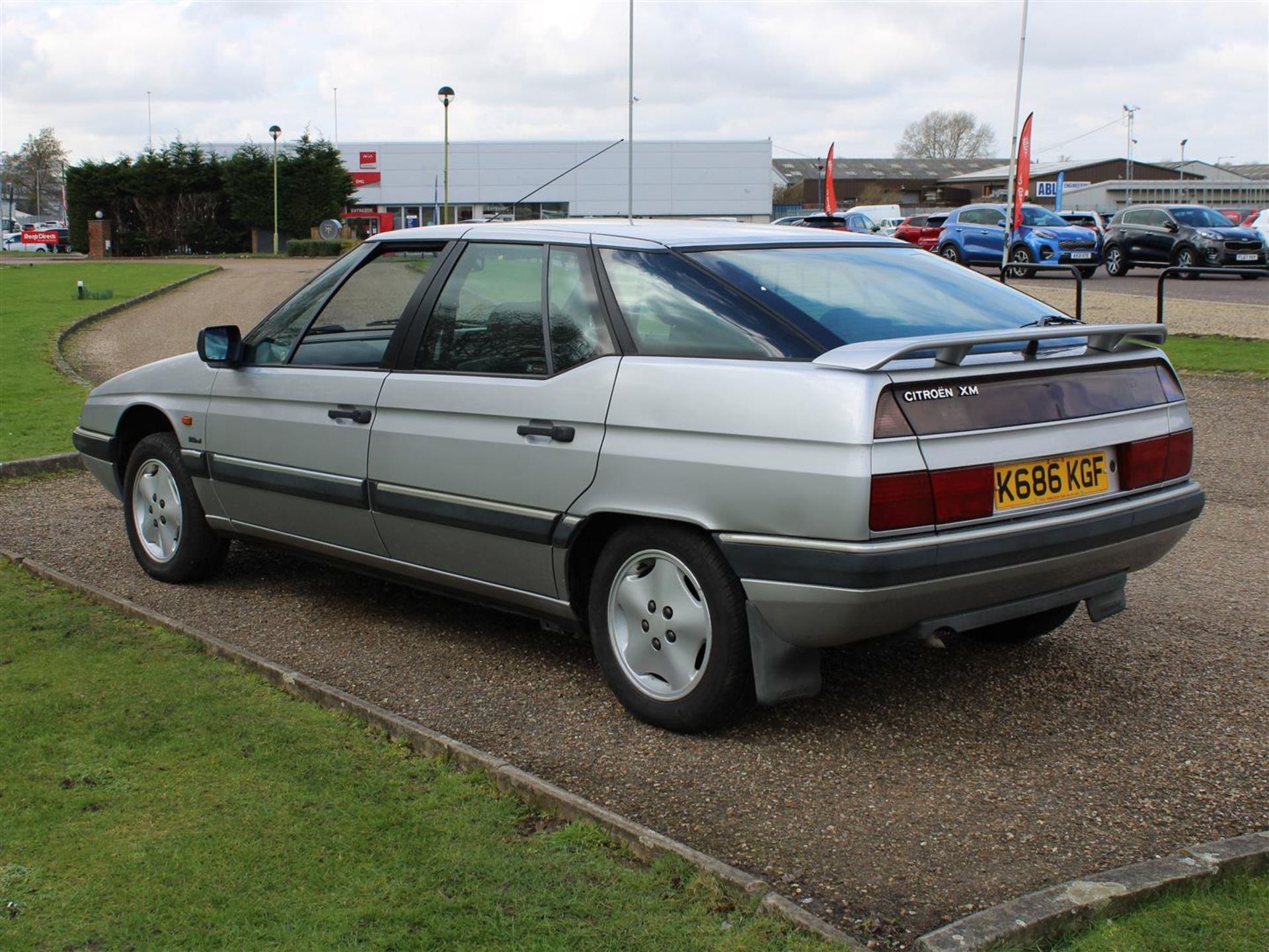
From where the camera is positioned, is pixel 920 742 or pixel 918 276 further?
pixel 918 276

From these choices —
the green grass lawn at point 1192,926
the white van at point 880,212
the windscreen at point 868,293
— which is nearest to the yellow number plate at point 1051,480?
the windscreen at point 868,293

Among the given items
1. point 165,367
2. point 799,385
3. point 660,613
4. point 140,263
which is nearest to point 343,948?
point 660,613

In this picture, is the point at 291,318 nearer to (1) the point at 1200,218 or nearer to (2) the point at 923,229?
(1) the point at 1200,218

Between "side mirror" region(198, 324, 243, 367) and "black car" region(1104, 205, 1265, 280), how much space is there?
93.4ft

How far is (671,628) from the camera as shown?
4297mm

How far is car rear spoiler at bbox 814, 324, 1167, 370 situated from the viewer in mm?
3797

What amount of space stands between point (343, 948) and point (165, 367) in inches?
156

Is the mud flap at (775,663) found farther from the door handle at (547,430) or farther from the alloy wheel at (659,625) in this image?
the door handle at (547,430)

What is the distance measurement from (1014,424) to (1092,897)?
1418mm

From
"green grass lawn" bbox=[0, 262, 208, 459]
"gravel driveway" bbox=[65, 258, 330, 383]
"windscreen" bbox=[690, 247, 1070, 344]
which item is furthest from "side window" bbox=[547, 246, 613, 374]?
"gravel driveway" bbox=[65, 258, 330, 383]

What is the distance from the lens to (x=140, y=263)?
167ft

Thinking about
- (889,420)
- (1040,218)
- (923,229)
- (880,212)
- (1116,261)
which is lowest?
(889,420)

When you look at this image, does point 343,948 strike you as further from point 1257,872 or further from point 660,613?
point 1257,872

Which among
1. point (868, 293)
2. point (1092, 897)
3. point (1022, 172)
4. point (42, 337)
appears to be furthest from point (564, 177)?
point (1092, 897)
